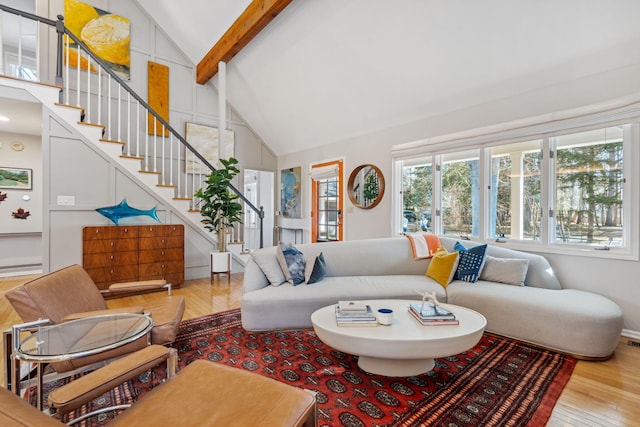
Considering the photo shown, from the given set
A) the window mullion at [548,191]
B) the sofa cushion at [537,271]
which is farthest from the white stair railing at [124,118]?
the window mullion at [548,191]

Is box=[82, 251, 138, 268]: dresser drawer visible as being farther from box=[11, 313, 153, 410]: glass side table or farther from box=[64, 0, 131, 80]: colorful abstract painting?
box=[64, 0, 131, 80]: colorful abstract painting

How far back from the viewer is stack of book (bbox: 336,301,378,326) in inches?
83.1

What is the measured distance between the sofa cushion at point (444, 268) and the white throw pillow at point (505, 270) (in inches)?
12.9

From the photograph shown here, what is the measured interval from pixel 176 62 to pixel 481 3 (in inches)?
209

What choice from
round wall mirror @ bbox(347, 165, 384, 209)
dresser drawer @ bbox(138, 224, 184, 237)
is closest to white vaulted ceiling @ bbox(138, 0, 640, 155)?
round wall mirror @ bbox(347, 165, 384, 209)

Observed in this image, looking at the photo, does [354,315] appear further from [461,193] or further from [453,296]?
[461,193]

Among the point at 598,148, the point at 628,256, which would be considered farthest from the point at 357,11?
the point at 628,256

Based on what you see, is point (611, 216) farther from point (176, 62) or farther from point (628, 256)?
point (176, 62)

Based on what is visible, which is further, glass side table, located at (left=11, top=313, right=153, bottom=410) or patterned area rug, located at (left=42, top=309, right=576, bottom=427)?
patterned area rug, located at (left=42, top=309, right=576, bottom=427)

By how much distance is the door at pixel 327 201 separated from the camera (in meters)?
5.79

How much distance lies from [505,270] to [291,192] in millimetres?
4660

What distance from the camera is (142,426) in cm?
106

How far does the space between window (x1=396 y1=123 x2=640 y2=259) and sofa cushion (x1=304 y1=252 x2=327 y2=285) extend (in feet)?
6.77

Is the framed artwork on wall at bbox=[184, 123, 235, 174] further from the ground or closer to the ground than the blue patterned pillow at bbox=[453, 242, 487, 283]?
further from the ground
